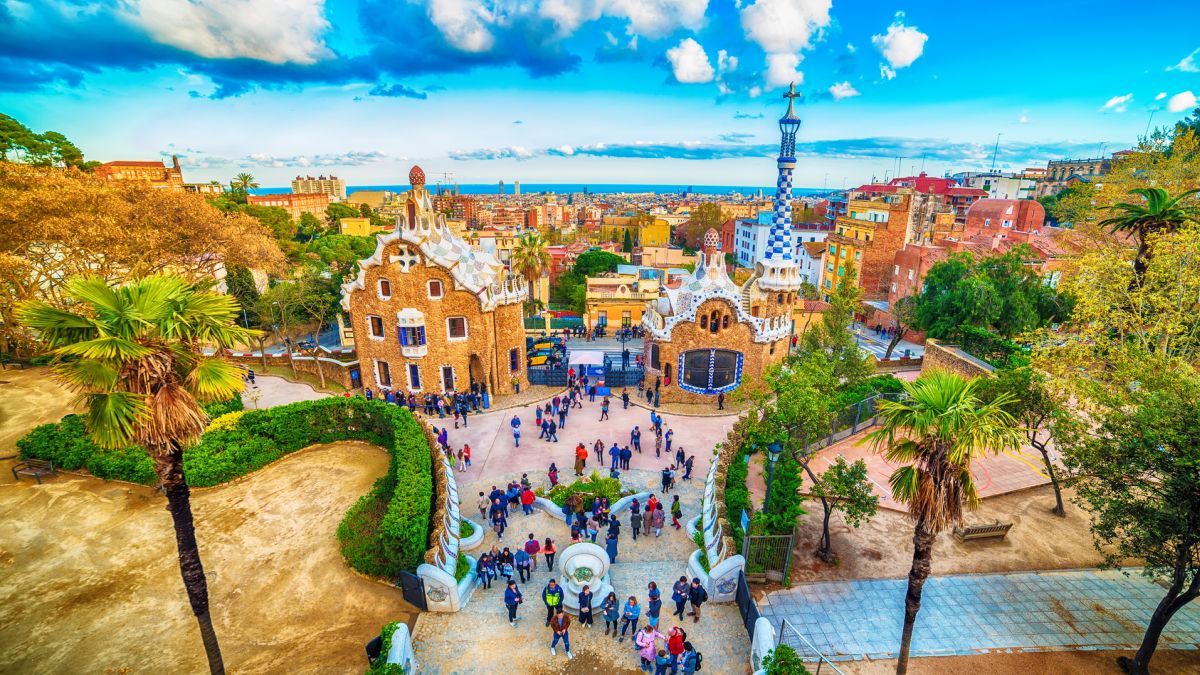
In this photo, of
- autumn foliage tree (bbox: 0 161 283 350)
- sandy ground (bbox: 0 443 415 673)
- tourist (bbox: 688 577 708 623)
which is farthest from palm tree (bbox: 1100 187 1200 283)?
autumn foliage tree (bbox: 0 161 283 350)

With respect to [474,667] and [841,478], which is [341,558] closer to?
[474,667]

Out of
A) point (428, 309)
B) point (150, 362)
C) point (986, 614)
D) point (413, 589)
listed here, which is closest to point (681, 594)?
point (413, 589)

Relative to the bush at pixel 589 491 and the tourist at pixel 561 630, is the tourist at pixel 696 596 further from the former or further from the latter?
the bush at pixel 589 491

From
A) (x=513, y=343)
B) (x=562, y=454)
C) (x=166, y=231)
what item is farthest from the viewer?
(x=513, y=343)

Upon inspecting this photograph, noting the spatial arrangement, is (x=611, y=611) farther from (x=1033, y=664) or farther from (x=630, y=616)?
(x=1033, y=664)

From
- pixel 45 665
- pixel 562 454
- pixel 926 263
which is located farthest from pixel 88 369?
pixel 926 263

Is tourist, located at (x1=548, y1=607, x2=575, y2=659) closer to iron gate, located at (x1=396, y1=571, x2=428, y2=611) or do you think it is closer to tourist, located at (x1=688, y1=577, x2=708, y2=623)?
tourist, located at (x1=688, y1=577, x2=708, y2=623)
